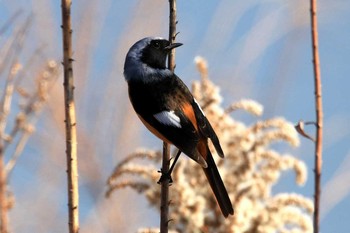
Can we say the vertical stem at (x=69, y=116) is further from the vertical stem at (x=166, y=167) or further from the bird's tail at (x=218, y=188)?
the bird's tail at (x=218, y=188)

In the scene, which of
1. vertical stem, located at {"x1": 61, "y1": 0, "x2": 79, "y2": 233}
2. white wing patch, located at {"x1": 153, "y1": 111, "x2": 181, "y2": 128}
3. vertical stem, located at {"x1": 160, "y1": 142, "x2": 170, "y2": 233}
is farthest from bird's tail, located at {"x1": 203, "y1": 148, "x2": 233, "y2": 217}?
vertical stem, located at {"x1": 61, "y1": 0, "x2": 79, "y2": 233}

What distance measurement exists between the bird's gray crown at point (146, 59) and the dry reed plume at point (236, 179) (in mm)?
196

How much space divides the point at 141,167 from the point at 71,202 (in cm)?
123

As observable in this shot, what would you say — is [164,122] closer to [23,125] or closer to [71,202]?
[23,125]

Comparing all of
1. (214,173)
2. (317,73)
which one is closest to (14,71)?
(214,173)

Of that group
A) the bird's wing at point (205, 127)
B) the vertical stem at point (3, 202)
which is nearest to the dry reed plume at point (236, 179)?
the bird's wing at point (205, 127)

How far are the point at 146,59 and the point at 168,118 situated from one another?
0.50m

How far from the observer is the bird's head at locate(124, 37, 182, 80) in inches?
137

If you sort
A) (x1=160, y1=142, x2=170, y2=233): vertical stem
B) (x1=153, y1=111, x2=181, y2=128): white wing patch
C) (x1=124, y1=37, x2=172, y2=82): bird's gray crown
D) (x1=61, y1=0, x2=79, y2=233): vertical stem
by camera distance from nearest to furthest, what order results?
(x1=61, y1=0, x2=79, y2=233): vertical stem < (x1=160, y1=142, x2=170, y2=233): vertical stem < (x1=153, y1=111, x2=181, y2=128): white wing patch < (x1=124, y1=37, x2=172, y2=82): bird's gray crown

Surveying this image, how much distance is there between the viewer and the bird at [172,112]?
299 centimetres

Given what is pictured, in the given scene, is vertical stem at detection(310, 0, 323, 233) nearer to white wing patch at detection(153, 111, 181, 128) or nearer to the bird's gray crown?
white wing patch at detection(153, 111, 181, 128)

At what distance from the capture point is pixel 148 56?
3.50m

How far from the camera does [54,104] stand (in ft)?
12.1

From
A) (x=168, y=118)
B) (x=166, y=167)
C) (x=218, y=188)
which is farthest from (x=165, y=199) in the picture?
(x=168, y=118)
